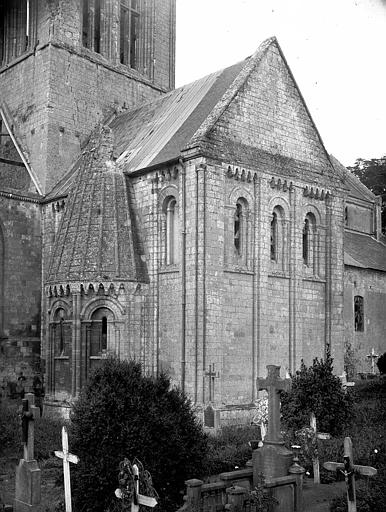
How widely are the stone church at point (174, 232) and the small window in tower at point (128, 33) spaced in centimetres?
354

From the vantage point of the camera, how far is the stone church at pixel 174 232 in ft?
73.4

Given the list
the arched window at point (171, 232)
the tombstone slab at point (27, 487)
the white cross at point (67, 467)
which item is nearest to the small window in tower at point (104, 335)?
the arched window at point (171, 232)

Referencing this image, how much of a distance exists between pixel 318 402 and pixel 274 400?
362 centimetres

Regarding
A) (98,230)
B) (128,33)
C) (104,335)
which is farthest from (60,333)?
(128,33)

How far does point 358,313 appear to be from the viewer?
122 ft

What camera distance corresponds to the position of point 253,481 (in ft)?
45.2

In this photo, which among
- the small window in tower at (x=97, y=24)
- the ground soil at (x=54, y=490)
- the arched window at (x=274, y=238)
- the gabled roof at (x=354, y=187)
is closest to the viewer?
the ground soil at (x=54, y=490)

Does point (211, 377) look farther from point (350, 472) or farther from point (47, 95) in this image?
point (47, 95)

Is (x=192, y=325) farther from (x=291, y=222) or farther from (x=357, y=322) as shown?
(x=357, y=322)

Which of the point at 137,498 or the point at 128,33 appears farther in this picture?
the point at 128,33

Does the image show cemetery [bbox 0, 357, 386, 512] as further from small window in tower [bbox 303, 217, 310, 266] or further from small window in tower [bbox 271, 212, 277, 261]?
small window in tower [bbox 303, 217, 310, 266]

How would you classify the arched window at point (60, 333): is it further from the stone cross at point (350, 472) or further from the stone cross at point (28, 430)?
the stone cross at point (350, 472)

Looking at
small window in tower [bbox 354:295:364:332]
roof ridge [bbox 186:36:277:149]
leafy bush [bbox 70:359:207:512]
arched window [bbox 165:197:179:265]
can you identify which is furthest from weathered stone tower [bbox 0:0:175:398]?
small window in tower [bbox 354:295:364:332]

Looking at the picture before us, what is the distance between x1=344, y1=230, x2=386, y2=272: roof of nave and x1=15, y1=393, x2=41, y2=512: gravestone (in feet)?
80.8
